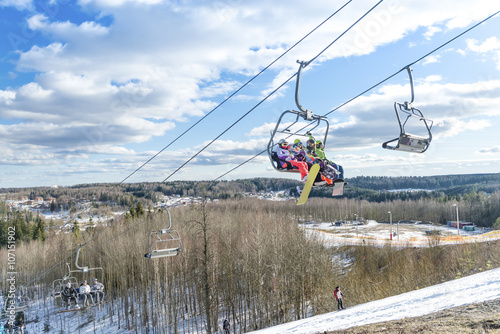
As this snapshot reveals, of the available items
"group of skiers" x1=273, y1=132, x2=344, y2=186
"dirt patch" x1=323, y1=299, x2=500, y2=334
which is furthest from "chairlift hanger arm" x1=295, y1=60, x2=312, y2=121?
"dirt patch" x1=323, y1=299, x2=500, y2=334

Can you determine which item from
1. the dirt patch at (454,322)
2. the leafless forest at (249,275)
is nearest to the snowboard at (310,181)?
the dirt patch at (454,322)

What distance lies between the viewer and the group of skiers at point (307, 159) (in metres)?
6.72

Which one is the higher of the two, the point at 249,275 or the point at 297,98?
the point at 297,98

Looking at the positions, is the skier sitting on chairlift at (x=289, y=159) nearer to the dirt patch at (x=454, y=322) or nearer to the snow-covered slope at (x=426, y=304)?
the dirt patch at (x=454, y=322)

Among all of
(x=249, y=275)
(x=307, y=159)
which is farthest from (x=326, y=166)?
(x=249, y=275)

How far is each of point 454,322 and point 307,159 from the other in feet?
24.3

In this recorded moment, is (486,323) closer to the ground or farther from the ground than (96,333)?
farther from the ground

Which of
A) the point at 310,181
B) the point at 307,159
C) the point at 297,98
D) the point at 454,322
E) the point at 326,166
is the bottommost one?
the point at 454,322

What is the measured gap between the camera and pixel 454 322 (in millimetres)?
9922

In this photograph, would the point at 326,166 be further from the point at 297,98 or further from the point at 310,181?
the point at 297,98

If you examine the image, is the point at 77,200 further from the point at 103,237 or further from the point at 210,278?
the point at 210,278

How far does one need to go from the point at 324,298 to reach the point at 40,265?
44.0m

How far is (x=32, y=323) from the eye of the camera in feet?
145

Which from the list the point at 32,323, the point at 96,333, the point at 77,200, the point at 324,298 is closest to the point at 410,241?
the point at 324,298
